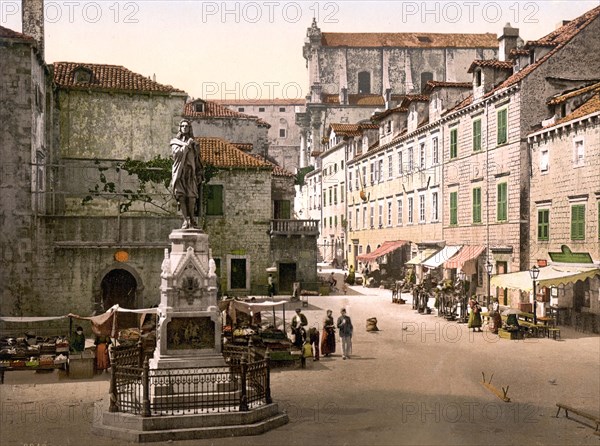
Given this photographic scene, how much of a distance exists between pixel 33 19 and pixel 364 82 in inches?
2328

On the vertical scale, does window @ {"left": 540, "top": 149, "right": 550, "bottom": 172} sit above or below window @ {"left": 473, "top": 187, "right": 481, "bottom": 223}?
above

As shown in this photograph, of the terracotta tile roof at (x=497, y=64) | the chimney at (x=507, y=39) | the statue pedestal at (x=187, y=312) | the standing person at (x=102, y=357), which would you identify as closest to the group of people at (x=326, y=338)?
the standing person at (x=102, y=357)

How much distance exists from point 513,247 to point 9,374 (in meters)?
21.9

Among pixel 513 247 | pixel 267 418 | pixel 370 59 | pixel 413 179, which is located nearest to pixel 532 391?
pixel 267 418

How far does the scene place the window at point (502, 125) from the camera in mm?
31344

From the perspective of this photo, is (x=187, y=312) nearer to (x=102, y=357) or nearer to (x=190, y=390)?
(x=190, y=390)

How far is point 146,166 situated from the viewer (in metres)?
31.3

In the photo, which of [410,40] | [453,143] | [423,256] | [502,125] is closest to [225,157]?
[453,143]

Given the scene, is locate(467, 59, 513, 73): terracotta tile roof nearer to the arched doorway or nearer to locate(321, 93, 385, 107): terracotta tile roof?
the arched doorway

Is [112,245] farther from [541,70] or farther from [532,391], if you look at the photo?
[541,70]

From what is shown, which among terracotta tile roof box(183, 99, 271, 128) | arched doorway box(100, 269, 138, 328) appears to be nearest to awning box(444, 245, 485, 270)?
arched doorway box(100, 269, 138, 328)

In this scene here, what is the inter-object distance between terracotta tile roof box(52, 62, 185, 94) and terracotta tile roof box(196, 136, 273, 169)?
4934 millimetres

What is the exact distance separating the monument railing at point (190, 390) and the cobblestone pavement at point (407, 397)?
80 centimetres

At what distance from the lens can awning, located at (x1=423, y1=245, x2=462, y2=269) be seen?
3578 cm
